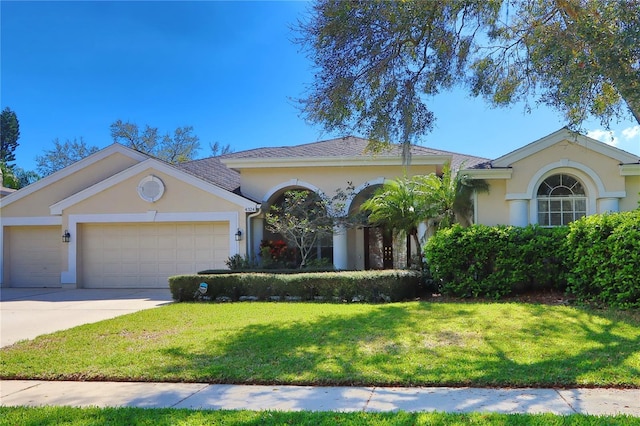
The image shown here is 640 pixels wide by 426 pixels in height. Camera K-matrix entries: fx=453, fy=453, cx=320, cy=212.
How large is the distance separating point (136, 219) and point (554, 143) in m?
13.7

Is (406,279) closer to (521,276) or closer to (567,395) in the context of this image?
(521,276)

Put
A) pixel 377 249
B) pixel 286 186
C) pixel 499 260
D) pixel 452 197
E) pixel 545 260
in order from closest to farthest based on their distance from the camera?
pixel 545 260, pixel 499 260, pixel 452 197, pixel 286 186, pixel 377 249

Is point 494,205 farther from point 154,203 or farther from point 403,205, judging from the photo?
point 154,203

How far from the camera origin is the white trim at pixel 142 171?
49.8 feet

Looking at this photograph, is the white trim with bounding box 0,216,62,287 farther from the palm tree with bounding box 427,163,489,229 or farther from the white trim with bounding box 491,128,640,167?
the white trim with bounding box 491,128,640,167

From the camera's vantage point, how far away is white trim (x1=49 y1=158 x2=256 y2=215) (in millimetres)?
15164

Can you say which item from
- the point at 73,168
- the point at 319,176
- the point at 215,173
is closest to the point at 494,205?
the point at 319,176

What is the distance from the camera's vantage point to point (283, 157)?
16203 mm

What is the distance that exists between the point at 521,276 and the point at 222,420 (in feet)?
27.6

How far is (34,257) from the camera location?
17.0 m

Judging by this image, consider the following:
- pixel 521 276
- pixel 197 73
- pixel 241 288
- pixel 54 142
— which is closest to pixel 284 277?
pixel 241 288

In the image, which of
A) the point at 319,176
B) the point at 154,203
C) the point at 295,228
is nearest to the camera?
the point at 295,228

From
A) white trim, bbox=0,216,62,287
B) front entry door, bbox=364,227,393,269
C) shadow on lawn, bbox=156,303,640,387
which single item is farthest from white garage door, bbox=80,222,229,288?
A: shadow on lawn, bbox=156,303,640,387

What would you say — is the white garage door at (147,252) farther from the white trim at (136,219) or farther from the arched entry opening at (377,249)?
the arched entry opening at (377,249)
